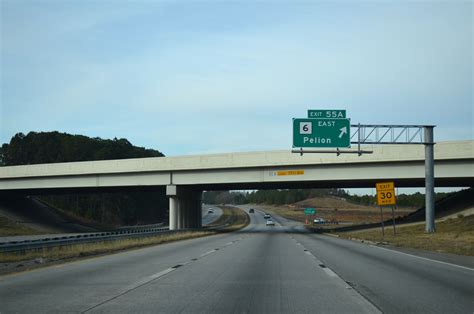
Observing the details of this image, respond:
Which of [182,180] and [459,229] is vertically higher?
[182,180]

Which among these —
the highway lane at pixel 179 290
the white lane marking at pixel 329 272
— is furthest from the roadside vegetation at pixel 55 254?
the white lane marking at pixel 329 272

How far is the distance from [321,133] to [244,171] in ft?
59.0

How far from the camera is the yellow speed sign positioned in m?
41.7

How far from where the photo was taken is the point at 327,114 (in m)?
38.1

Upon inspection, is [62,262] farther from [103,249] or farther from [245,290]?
[245,290]

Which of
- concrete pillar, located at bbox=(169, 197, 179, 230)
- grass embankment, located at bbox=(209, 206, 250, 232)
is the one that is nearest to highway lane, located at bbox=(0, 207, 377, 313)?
concrete pillar, located at bbox=(169, 197, 179, 230)

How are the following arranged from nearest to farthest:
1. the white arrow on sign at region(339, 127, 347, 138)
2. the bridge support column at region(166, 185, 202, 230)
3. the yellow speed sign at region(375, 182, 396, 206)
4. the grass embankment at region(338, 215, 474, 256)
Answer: the grass embankment at region(338, 215, 474, 256) < the white arrow on sign at region(339, 127, 347, 138) < the yellow speed sign at region(375, 182, 396, 206) < the bridge support column at region(166, 185, 202, 230)

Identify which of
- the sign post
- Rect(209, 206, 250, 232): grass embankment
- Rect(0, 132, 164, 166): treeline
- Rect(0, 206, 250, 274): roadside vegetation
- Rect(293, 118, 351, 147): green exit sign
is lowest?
Rect(209, 206, 250, 232): grass embankment

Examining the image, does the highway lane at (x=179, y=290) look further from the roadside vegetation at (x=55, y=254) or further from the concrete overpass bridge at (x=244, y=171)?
the concrete overpass bridge at (x=244, y=171)

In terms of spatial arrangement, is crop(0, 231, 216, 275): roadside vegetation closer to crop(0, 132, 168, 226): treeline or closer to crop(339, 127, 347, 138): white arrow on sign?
crop(339, 127, 347, 138): white arrow on sign

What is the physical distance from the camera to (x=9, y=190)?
67875 millimetres

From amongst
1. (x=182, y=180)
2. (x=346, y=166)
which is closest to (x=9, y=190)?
(x=182, y=180)

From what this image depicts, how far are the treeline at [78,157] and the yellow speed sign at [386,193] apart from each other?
68.6 meters

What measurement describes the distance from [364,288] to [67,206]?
328ft
